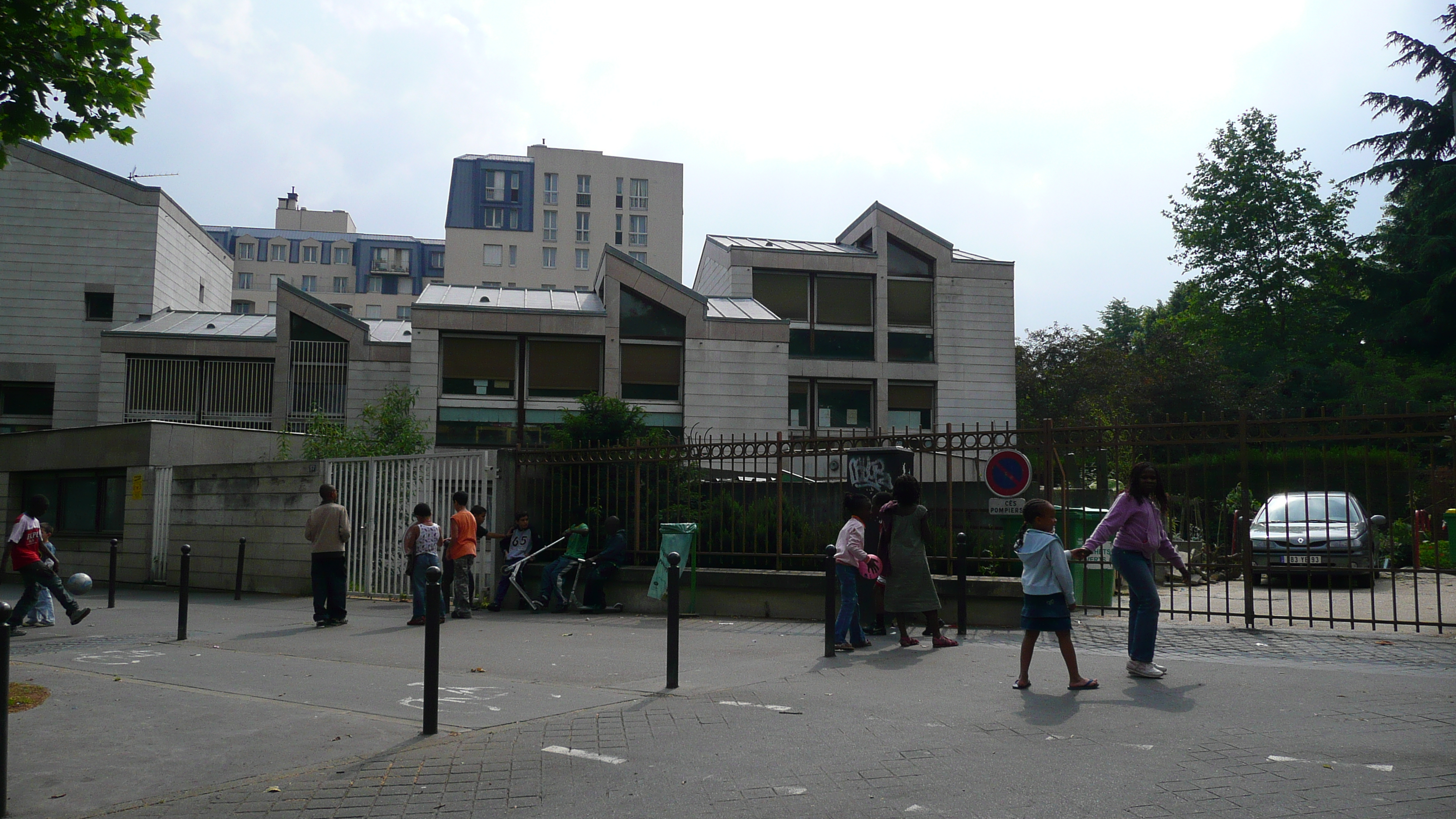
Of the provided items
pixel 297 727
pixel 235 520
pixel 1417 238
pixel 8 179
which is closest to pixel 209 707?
pixel 297 727

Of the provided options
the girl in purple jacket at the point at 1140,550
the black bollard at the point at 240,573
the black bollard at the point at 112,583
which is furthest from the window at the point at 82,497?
the girl in purple jacket at the point at 1140,550

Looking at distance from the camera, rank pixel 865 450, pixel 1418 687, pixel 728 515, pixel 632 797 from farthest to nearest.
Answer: pixel 728 515, pixel 865 450, pixel 1418 687, pixel 632 797

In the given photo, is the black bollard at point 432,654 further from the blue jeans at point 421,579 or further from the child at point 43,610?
the child at point 43,610

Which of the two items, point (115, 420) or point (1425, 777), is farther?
point (115, 420)

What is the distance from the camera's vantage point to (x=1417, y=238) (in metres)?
35.1

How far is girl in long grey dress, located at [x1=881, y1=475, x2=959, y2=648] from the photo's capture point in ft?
31.0

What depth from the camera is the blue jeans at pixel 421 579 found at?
12500mm

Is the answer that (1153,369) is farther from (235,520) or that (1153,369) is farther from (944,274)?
(235,520)

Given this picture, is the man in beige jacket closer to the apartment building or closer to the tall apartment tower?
the tall apartment tower

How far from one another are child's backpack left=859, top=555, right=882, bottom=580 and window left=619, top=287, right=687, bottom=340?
22.0 metres

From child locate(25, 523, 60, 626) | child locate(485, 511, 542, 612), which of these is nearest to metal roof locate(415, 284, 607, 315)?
child locate(485, 511, 542, 612)

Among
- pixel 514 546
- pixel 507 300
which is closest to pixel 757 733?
pixel 514 546

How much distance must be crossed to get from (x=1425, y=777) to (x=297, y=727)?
20.2 ft

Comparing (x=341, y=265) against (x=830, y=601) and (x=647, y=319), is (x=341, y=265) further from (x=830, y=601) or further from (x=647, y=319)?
(x=830, y=601)
